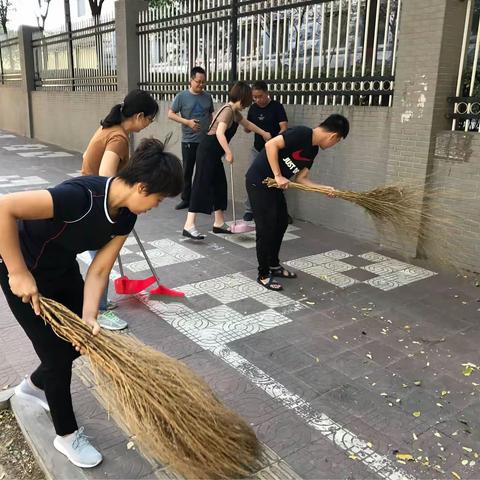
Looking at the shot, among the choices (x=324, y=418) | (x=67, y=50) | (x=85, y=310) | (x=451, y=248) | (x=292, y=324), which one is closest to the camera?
(x=85, y=310)

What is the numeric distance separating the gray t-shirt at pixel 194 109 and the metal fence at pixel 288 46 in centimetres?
90

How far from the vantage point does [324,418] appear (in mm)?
2646

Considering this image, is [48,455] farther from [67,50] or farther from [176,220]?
[67,50]

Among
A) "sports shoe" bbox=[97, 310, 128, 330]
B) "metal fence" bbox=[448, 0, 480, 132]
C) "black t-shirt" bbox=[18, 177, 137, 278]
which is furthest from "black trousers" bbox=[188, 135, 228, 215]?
"black t-shirt" bbox=[18, 177, 137, 278]

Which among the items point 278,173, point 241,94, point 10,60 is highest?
point 10,60

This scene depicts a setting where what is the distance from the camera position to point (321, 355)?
3271mm

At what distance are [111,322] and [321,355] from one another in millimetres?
1432

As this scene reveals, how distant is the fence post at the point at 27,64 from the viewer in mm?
14188

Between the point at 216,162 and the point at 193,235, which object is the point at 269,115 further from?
the point at 193,235

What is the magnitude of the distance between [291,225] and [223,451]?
14.7ft

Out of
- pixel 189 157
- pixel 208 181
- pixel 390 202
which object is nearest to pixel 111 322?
pixel 390 202

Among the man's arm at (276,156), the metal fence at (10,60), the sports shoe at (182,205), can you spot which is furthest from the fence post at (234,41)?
the metal fence at (10,60)

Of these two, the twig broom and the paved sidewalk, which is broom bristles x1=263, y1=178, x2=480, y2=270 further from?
the paved sidewalk

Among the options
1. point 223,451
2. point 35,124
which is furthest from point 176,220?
point 35,124
